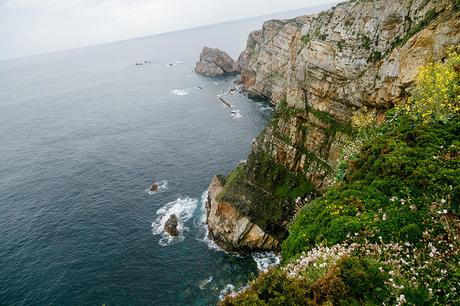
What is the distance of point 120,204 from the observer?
7319 centimetres

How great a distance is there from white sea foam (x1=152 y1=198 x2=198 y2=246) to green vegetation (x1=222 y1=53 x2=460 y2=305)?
3836 cm

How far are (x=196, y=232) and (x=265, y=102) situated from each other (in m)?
77.9

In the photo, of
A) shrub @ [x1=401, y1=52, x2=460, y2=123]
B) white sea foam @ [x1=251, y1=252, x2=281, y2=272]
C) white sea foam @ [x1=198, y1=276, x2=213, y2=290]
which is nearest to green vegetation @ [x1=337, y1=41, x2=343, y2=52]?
shrub @ [x1=401, y1=52, x2=460, y2=123]

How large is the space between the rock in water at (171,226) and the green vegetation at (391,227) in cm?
3859

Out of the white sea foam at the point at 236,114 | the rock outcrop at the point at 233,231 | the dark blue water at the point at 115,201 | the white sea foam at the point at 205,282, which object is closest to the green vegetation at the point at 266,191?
the rock outcrop at the point at 233,231

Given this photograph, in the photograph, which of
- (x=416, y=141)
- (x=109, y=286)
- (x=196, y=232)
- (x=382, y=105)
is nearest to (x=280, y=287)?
(x=416, y=141)

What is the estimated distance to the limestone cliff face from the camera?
40.9 metres

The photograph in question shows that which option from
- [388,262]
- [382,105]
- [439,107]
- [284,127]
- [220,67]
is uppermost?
[439,107]

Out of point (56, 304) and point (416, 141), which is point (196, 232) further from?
point (416, 141)

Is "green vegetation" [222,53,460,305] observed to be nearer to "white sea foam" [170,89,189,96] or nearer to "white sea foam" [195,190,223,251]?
"white sea foam" [195,190,223,251]

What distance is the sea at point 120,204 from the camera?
5166 cm

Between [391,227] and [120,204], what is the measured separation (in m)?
63.0

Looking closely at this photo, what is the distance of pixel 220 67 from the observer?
626 feet

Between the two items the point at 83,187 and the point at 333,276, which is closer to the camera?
the point at 333,276
